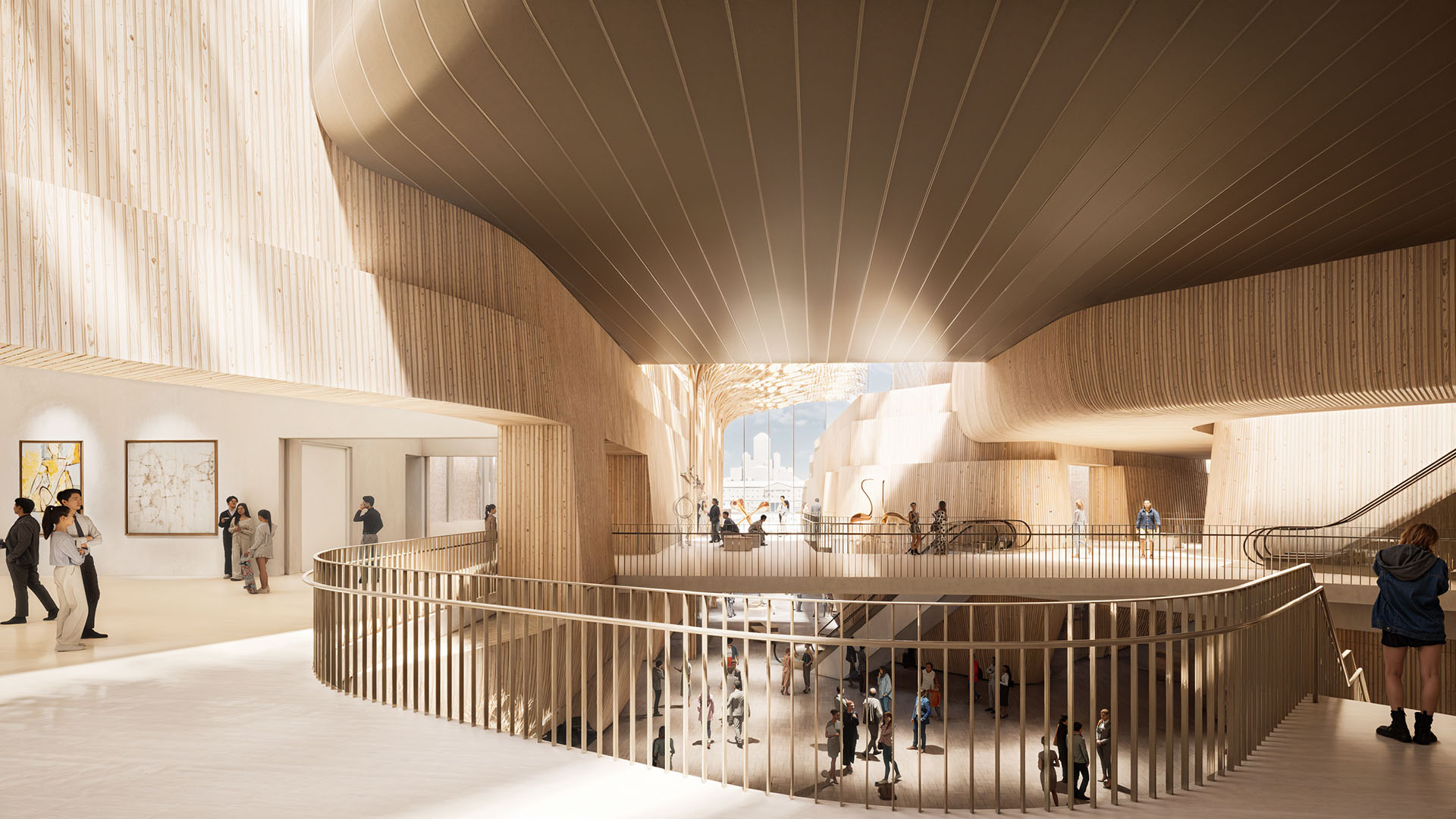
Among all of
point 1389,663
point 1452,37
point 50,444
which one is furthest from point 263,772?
point 50,444

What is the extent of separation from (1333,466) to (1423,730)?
1187 centimetres

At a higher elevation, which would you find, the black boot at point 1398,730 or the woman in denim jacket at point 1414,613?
the woman in denim jacket at point 1414,613

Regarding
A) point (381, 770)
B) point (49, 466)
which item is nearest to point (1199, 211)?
point (381, 770)

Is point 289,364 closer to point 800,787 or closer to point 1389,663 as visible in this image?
point 1389,663

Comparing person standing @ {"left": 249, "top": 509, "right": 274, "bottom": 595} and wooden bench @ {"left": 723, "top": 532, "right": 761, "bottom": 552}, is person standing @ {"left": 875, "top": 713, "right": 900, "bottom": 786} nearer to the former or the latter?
wooden bench @ {"left": 723, "top": 532, "right": 761, "bottom": 552}

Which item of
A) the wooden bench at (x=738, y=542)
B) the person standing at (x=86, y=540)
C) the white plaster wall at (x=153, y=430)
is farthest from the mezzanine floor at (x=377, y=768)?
the wooden bench at (x=738, y=542)

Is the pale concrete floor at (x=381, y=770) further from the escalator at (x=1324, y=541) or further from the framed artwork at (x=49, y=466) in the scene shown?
the framed artwork at (x=49, y=466)

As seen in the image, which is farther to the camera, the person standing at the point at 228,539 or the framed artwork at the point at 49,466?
the framed artwork at the point at 49,466

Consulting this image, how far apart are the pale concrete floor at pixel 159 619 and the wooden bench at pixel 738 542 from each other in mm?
7833

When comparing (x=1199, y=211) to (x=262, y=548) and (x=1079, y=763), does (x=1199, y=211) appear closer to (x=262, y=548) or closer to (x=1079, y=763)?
(x=1079, y=763)

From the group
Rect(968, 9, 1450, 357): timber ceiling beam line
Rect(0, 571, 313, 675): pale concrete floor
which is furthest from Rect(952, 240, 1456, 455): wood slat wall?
Rect(0, 571, 313, 675): pale concrete floor

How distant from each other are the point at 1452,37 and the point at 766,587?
11813 millimetres

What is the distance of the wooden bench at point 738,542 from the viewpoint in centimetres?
1802

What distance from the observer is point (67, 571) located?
26.7ft
